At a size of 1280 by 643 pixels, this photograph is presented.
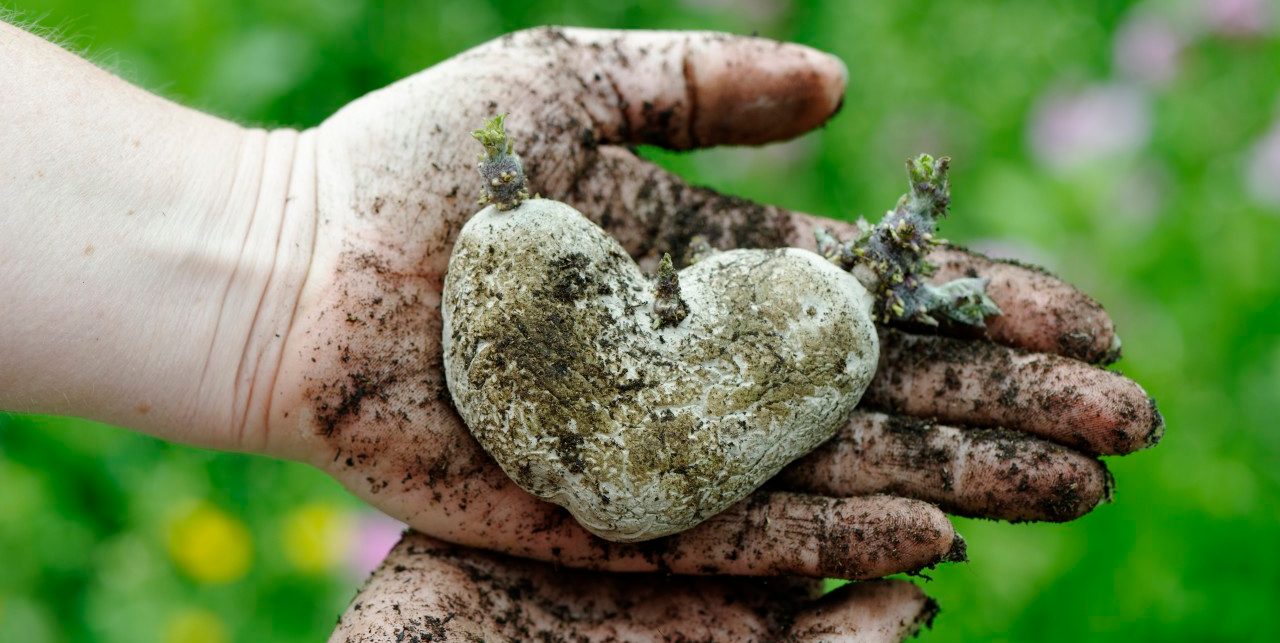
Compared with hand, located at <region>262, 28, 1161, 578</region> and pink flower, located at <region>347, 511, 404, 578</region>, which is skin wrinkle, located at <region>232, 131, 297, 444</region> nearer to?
hand, located at <region>262, 28, 1161, 578</region>

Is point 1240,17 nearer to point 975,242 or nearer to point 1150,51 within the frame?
point 1150,51

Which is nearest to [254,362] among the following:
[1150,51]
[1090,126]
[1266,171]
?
[1090,126]

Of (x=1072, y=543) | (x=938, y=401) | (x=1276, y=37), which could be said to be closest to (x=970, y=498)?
(x=938, y=401)

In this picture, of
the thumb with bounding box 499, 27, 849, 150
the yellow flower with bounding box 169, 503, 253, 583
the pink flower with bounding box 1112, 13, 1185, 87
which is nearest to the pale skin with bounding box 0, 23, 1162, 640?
the thumb with bounding box 499, 27, 849, 150

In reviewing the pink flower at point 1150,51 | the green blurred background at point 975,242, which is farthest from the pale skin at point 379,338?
the pink flower at point 1150,51

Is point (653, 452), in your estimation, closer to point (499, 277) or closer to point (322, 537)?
point (499, 277)

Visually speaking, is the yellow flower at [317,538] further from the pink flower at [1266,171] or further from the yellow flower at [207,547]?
the pink flower at [1266,171]
